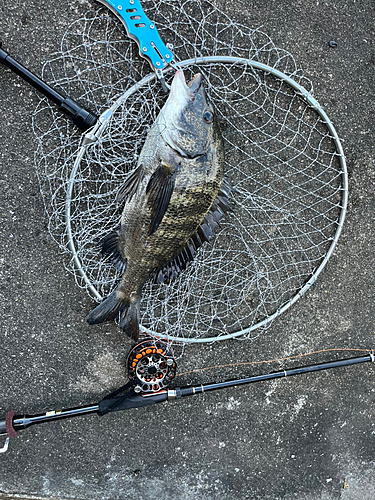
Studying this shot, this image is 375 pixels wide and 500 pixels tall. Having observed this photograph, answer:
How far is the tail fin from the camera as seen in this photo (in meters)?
1.81

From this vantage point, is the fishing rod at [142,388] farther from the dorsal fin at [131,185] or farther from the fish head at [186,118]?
the fish head at [186,118]

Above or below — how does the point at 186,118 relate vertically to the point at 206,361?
above

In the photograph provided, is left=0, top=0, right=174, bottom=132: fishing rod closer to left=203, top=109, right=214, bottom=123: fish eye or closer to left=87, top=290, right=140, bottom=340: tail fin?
left=203, top=109, right=214, bottom=123: fish eye

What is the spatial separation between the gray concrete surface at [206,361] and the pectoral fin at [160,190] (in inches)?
32.8

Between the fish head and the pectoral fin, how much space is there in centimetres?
12

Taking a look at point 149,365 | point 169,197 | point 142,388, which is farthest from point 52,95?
point 142,388

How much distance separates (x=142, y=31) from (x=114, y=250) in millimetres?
1217

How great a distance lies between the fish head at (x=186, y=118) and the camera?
1.52m

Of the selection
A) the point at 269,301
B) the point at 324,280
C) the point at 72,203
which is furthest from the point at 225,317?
the point at 72,203

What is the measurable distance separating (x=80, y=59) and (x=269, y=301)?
77.4 inches

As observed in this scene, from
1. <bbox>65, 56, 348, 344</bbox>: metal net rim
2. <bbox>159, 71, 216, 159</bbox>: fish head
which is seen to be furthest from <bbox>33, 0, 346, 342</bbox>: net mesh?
<bbox>159, 71, 216, 159</bbox>: fish head

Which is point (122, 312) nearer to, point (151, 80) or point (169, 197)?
point (169, 197)

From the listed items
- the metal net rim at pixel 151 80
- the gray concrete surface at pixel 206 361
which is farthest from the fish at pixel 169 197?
the gray concrete surface at pixel 206 361

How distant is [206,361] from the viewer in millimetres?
2230
